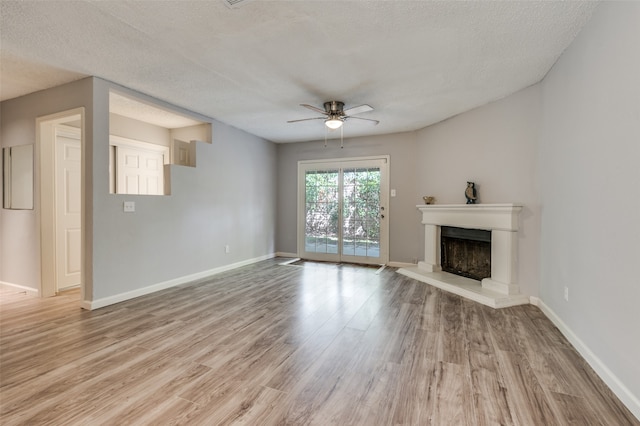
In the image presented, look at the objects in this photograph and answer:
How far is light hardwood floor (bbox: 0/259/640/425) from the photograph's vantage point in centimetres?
Answer: 170

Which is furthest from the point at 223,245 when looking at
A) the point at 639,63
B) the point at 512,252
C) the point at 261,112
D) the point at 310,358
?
the point at 639,63

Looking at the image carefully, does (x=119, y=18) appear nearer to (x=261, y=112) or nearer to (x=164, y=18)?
(x=164, y=18)

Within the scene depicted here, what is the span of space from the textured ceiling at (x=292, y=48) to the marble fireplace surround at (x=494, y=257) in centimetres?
148

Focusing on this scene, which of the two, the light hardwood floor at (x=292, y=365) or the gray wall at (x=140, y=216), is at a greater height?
the gray wall at (x=140, y=216)

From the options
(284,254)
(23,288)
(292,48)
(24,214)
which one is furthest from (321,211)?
(23,288)

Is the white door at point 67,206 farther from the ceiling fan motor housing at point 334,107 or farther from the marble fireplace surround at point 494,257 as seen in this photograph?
the marble fireplace surround at point 494,257

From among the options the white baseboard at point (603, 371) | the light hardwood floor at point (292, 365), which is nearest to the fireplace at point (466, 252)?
the light hardwood floor at point (292, 365)

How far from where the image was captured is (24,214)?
4023 millimetres

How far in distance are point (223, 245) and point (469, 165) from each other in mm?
4192

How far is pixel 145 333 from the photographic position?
275 centimetres

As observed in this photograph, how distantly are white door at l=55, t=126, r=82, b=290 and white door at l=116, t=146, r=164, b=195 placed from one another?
549mm

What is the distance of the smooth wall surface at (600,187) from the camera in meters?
1.80

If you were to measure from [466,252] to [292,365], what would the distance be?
348 cm

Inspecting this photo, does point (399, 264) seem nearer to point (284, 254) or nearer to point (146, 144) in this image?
point (284, 254)
